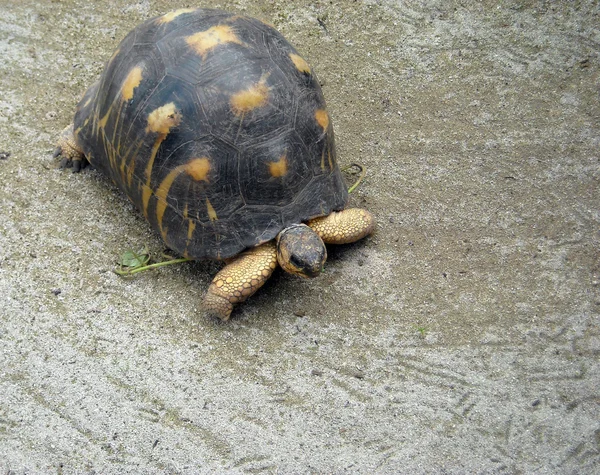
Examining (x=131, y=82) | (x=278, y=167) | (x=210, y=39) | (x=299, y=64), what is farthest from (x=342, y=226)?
(x=131, y=82)

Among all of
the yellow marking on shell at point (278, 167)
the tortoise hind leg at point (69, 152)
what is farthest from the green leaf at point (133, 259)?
the yellow marking on shell at point (278, 167)

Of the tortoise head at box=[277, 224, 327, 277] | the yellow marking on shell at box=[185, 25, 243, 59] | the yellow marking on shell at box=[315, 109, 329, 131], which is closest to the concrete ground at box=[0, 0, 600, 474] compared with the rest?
the tortoise head at box=[277, 224, 327, 277]

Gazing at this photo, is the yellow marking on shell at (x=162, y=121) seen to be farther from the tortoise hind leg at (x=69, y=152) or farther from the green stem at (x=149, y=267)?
the tortoise hind leg at (x=69, y=152)

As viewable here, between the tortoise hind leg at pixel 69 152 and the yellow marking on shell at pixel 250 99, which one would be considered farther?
the tortoise hind leg at pixel 69 152

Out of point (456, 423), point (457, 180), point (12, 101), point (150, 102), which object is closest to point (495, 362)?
point (456, 423)

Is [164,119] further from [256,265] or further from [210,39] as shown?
[256,265]
